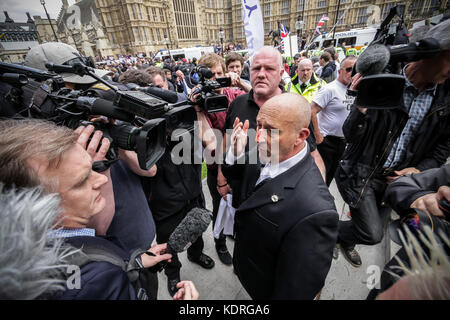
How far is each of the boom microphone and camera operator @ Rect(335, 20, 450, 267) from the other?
1541mm

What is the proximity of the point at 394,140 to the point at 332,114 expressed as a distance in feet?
3.89

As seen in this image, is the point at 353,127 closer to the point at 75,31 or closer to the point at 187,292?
the point at 187,292

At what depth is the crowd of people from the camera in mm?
645

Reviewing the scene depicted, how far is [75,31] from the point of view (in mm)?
42938

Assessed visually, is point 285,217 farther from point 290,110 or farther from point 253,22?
point 253,22

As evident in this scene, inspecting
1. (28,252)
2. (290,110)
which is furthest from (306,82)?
(28,252)

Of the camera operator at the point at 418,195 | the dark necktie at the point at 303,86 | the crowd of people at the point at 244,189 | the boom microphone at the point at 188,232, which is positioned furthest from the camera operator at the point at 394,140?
the dark necktie at the point at 303,86

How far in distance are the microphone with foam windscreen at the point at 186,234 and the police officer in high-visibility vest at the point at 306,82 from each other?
3.67 m

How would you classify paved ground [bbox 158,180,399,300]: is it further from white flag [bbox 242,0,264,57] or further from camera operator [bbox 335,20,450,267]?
white flag [bbox 242,0,264,57]

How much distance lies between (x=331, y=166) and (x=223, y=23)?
56218 millimetres

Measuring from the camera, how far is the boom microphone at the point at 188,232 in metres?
1.21

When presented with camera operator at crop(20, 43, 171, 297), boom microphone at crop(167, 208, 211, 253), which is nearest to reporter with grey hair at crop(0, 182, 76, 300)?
camera operator at crop(20, 43, 171, 297)

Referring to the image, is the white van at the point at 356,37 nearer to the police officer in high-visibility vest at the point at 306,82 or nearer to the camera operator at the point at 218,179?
the police officer in high-visibility vest at the point at 306,82

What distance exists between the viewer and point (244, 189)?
1.56m
